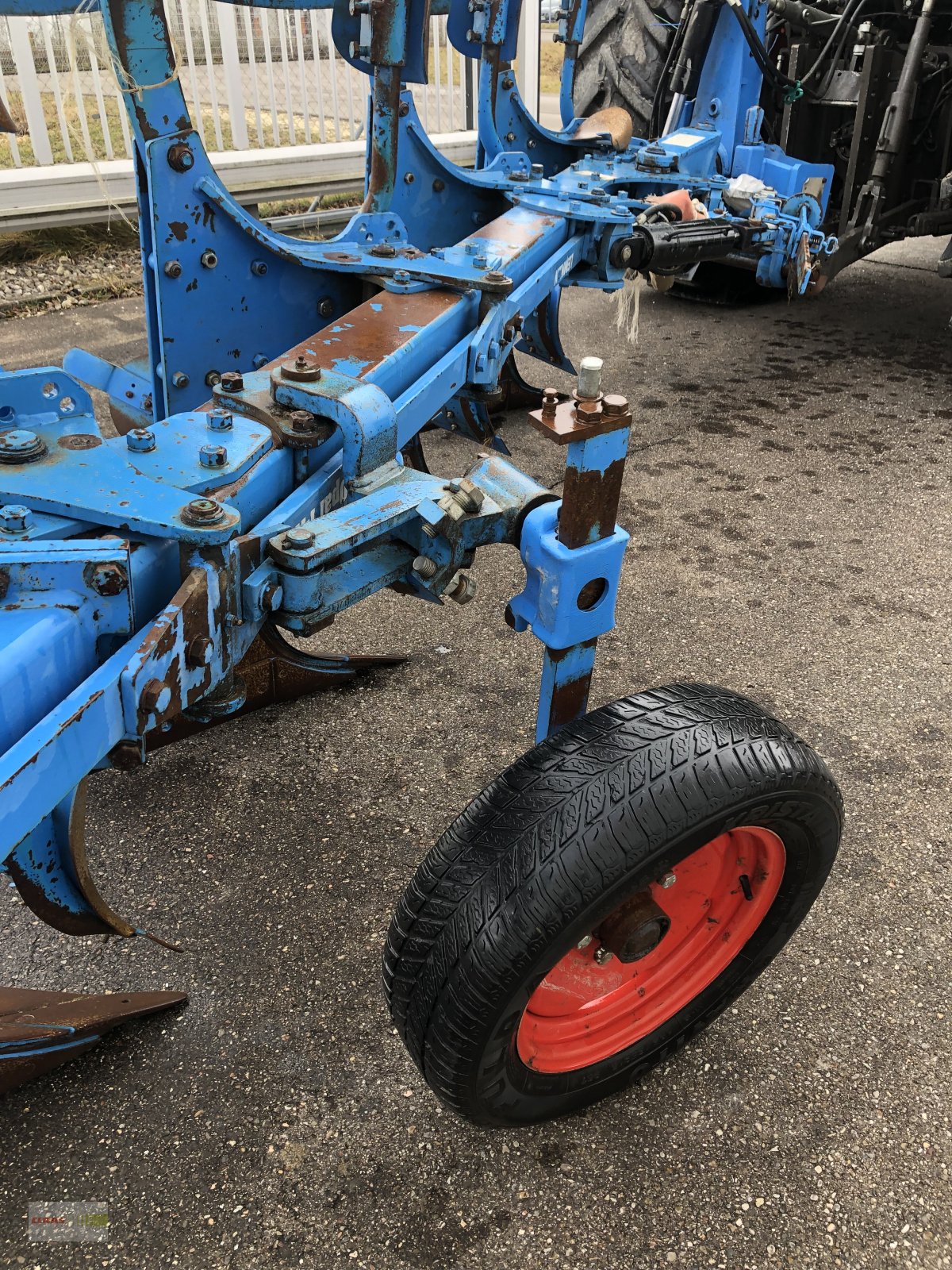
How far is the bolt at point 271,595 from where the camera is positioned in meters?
1.42

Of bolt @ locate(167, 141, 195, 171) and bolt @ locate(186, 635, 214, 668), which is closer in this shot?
bolt @ locate(186, 635, 214, 668)

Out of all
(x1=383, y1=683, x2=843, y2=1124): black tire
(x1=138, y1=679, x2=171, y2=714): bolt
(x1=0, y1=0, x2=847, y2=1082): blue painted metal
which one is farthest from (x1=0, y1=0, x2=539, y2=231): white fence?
(x1=383, y1=683, x2=843, y2=1124): black tire

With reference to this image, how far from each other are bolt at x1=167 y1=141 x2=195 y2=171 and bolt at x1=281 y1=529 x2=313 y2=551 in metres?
0.96

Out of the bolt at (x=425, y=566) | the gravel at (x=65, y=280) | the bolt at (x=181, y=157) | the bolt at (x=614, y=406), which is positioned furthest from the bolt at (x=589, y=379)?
the gravel at (x=65, y=280)

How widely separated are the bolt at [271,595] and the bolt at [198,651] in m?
0.11

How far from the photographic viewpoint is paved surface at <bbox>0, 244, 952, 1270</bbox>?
1469 mm

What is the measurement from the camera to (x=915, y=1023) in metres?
1.77

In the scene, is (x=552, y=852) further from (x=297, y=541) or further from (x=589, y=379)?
(x=589, y=379)

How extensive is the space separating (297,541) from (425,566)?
221 mm

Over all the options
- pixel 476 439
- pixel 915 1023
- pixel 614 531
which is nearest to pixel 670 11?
pixel 476 439

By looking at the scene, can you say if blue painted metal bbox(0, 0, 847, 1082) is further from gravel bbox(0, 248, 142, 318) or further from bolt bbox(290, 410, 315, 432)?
gravel bbox(0, 248, 142, 318)

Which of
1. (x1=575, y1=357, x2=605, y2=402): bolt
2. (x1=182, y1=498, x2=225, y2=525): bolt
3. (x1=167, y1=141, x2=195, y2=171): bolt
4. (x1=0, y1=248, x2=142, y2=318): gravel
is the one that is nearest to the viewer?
(x1=182, y1=498, x2=225, y2=525): bolt

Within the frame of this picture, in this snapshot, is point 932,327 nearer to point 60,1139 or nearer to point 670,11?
point 670,11

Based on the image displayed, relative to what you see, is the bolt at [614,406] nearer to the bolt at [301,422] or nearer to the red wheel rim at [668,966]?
the bolt at [301,422]
